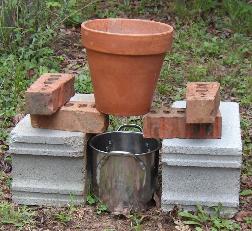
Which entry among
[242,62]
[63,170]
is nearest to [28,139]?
[63,170]

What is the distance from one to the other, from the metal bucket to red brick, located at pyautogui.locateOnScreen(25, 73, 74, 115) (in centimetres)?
34

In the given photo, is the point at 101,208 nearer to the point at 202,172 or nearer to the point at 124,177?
the point at 124,177

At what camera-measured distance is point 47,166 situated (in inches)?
156

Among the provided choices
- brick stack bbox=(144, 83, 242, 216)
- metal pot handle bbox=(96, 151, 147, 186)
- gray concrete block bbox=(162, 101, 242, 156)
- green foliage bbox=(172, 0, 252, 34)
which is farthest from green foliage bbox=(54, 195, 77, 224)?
green foliage bbox=(172, 0, 252, 34)

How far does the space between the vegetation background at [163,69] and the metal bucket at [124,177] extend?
84 mm

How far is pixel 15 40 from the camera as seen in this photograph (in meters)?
6.55

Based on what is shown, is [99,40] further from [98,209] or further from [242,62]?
[242,62]

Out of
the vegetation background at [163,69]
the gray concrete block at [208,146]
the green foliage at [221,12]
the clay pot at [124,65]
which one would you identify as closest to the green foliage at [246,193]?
the vegetation background at [163,69]

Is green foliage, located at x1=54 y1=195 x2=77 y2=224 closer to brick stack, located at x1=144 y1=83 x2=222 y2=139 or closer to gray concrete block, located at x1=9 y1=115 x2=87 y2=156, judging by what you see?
gray concrete block, located at x1=9 y1=115 x2=87 y2=156

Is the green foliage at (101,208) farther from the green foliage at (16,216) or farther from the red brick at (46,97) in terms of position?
the red brick at (46,97)

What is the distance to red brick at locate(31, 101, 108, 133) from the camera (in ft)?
12.8

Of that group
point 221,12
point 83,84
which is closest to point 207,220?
point 83,84

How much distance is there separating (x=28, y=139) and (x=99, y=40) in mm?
719

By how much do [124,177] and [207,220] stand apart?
53 cm
